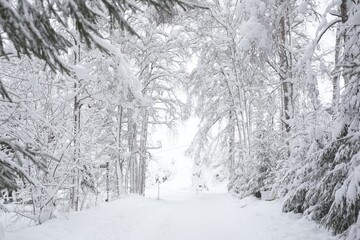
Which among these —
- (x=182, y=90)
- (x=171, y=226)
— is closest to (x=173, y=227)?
(x=171, y=226)

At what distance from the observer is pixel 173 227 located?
8.23 m

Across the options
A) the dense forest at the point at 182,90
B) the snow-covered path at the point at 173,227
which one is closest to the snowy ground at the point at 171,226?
the snow-covered path at the point at 173,227

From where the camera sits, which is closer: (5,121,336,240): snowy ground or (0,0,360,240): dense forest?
(0,0,360,240): dense forest

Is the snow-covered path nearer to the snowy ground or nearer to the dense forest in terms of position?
the snowy ground

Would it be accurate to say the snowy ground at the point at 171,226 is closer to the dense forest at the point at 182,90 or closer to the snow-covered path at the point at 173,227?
the snow-covered path at the point at 173,227

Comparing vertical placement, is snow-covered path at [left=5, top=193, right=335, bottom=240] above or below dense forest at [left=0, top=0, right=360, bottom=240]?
below

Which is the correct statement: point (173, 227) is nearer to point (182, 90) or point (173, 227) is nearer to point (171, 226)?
point (171, 226)

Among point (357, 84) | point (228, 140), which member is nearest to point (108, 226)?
point (357, 84)

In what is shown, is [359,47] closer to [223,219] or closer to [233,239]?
[233,239]

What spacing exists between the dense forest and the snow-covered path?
0.49 meters

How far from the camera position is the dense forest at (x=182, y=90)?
2.97 meters

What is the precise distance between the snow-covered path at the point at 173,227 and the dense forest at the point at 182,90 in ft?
1.62

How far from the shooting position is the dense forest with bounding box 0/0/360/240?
297 centimetres

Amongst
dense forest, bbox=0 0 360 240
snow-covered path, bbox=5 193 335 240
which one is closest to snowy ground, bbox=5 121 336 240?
snow-covered path, bbox=5 193 335 240
